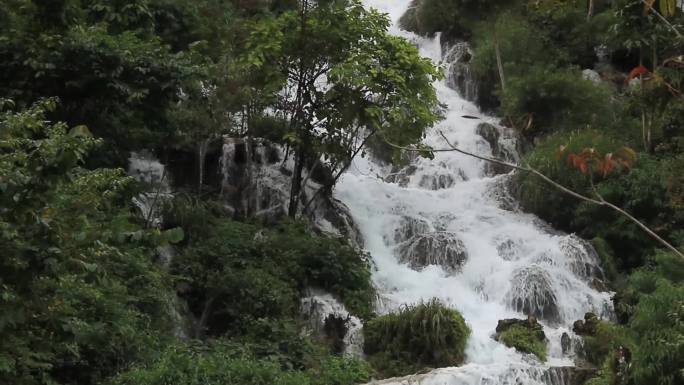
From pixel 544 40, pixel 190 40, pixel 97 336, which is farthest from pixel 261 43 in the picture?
pixel 544 40

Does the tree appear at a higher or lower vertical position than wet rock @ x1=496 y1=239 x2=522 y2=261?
higher

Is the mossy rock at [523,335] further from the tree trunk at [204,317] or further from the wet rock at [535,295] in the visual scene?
the tree trunk at [204,317]

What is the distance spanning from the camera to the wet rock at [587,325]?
11305 mm

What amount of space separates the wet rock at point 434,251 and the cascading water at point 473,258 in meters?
0.02

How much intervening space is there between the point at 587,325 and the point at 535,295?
4.01 feet

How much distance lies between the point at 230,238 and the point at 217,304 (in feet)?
3.99

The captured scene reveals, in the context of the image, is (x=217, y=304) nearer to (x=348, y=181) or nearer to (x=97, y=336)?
(x=97, y=336)

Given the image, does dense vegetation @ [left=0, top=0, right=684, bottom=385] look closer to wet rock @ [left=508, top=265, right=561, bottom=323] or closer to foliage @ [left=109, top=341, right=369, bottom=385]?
foliage @ [left=109, top=341, right=369, bottom=385]

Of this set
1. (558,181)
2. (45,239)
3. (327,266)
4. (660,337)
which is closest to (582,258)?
(558,181)

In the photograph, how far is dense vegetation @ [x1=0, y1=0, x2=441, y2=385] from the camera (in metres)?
4.38

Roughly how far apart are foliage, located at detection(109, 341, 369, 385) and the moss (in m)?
2.57

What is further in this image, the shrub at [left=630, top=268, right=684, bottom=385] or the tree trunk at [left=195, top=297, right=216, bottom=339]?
the tree trunk at [left=195, top=297, right=216, bottom=339]

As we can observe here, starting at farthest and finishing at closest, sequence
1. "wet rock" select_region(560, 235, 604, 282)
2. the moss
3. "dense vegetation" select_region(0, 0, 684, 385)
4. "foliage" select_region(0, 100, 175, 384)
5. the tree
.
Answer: "wet rock" select_region(560, 235, 604, 282) < the tree < the moss < "dense vegetation" select_region(0, 0, 684, 385) < "foliage" select_region(0, 100, 175, 384)

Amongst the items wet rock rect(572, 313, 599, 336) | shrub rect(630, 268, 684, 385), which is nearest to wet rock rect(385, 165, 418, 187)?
wet rock rect(572, 313, 599, 336)
